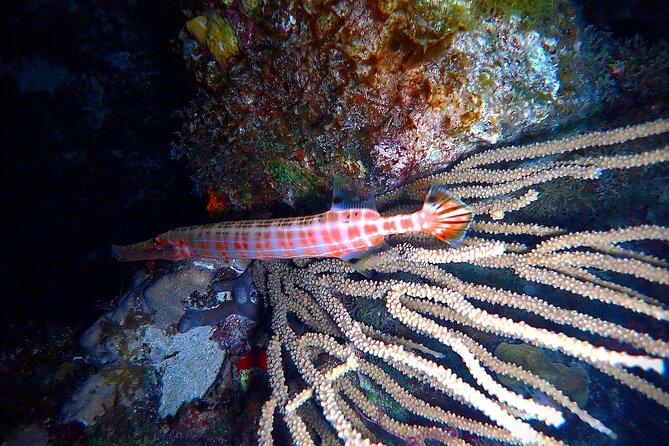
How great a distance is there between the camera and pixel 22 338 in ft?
19.6

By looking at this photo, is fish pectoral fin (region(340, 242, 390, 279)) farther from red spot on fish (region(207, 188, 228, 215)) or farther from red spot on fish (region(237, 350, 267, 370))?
red spot on fish (region(237, 350, 267, 370))

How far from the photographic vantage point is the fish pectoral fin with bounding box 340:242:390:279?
128 inches


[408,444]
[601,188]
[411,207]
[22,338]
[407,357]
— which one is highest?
[411,207]

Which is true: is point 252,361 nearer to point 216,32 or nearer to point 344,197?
point 344,197

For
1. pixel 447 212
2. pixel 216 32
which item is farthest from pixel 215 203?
pixel 447 212

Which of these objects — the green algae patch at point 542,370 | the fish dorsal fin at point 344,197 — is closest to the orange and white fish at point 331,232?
the fish dorsal fin at point 344,197

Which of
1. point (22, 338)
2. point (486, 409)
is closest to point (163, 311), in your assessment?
point (22, 338)

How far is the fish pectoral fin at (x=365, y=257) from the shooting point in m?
3.24

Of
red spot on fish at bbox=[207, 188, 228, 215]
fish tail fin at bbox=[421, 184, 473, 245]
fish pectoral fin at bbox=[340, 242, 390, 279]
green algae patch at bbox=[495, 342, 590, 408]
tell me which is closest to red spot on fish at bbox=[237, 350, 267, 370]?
red spot on fish at bbox=[207, 188, 228, 215]

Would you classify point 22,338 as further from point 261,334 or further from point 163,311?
point 261,334

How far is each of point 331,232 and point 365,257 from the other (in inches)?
18.5

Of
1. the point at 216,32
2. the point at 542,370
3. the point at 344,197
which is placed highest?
the point at 216,32

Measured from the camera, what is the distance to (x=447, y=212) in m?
2.66

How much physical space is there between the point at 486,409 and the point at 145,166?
875cm
